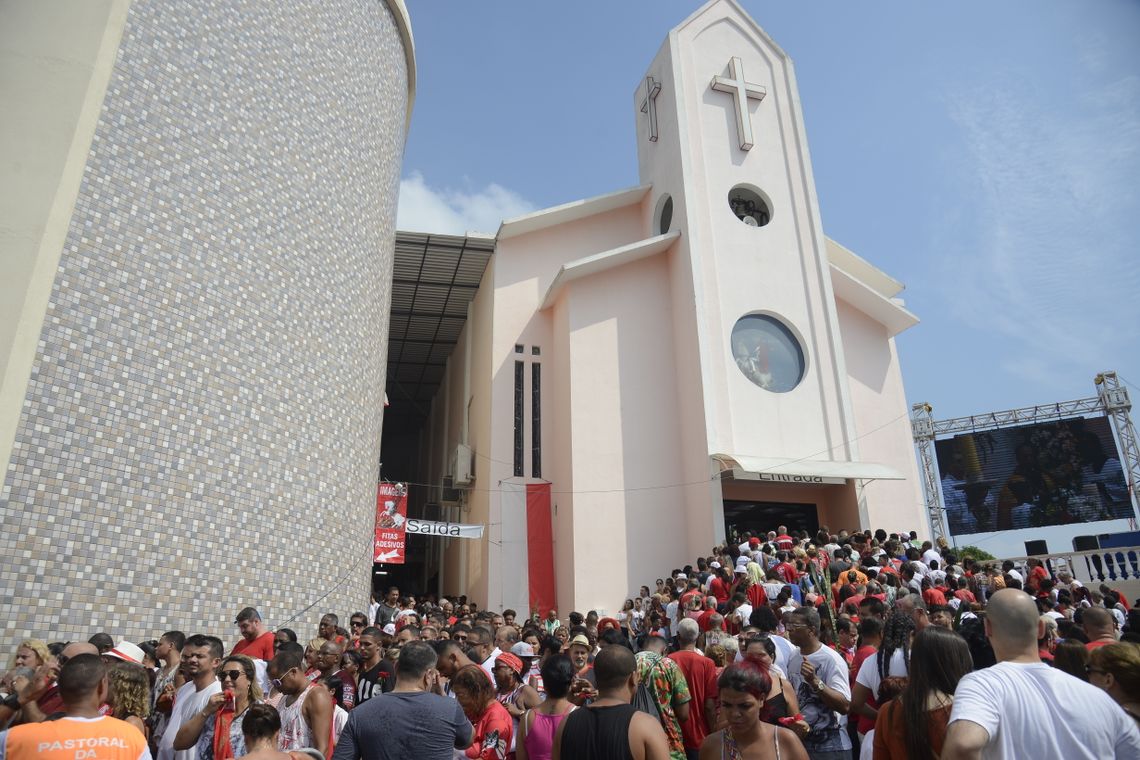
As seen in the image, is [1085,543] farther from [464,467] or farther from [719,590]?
[464,467]

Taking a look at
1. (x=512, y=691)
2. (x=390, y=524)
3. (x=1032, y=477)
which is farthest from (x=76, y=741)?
(x=1032, y=477)

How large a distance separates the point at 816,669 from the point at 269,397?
8.01 meters

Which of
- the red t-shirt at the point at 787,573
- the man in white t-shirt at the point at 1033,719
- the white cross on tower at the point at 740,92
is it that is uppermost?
the white cross on tower at the point at 740,92

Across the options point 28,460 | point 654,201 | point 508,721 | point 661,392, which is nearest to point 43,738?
point 508,721

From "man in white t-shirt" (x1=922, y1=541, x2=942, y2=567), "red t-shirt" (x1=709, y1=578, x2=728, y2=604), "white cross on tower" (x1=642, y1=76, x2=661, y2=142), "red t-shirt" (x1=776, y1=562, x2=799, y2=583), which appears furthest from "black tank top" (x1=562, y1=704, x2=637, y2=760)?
"white cross on tower" (x1=642, y1=76, x2=661, y2=142)

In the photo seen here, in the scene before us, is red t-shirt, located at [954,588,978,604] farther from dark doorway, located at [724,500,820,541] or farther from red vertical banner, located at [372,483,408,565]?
red vertical banner, located at [372,483,408,565]

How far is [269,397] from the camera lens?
10320 mm

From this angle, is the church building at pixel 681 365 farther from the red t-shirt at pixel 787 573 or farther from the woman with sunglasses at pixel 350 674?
the woman with sunglasses at pixel 350 674

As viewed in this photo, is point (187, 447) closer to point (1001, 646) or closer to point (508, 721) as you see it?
point (508, 721)

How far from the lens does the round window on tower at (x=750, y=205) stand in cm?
2011

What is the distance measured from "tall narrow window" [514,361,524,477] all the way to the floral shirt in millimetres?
14597

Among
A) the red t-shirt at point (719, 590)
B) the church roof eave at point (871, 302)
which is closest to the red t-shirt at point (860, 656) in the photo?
the red t-shirt at point (719, 590)

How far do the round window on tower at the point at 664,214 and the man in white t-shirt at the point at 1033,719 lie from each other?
18.5 metres

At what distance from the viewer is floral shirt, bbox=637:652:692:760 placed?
4.54 m
